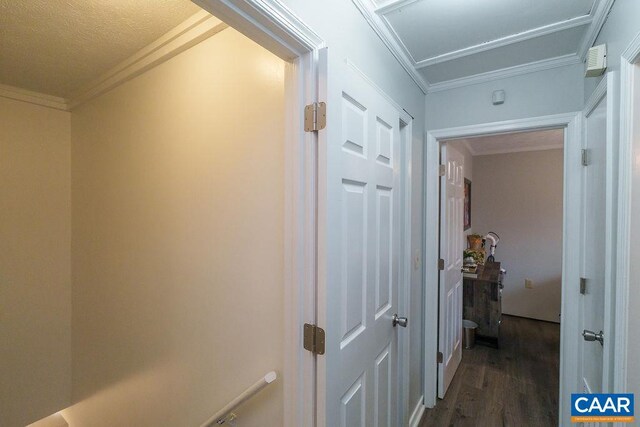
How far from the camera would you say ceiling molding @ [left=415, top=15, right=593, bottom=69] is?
1369mm

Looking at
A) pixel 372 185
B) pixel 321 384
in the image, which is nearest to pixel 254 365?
pixel 321 384

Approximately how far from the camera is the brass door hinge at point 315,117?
92 centimetres

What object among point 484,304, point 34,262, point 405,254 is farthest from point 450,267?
point 34,262

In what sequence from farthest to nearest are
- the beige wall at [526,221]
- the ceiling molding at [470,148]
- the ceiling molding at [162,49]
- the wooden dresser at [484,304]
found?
1. the beige wall at [526,221]
2. the ceiling molding at [470,148]
3. the wooden dresser at [484,304]
4. the ceiling molding at [162,49]

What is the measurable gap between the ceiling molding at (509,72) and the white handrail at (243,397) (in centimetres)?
217

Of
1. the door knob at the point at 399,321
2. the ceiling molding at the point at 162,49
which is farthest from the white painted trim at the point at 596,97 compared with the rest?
the ceiling molding at the point at 162,49

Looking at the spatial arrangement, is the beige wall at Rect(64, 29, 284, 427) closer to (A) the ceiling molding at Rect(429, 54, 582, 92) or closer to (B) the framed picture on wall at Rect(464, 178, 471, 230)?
(A) the ceiling molding at Rect(429, 54, 582, 92)

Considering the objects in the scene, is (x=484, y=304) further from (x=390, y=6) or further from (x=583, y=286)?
(x=390, y=6)

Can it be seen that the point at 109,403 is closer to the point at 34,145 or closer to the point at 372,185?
the point at 34,145

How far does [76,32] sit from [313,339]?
1.96m

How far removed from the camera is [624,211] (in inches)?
40.1

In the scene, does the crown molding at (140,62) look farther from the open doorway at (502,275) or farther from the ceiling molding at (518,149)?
the ceiling molding at (518,149)

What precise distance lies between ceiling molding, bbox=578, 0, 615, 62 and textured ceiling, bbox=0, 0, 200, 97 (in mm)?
1837

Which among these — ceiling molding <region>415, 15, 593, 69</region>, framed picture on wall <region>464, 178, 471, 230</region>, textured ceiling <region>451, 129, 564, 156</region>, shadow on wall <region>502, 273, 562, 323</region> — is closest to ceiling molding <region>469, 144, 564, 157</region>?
textured ceiling <region>451, 129, 564, 156</region>
